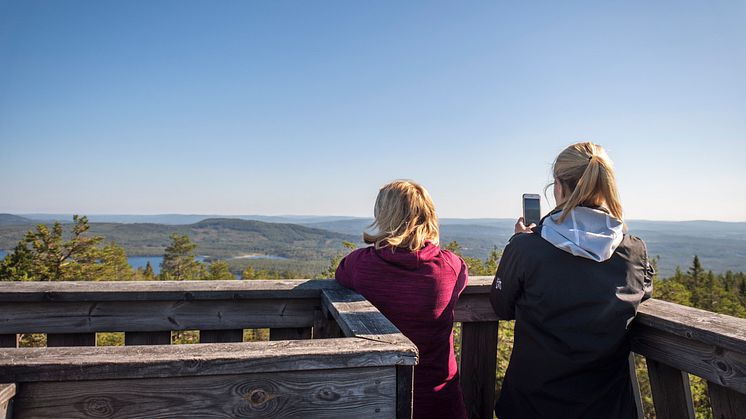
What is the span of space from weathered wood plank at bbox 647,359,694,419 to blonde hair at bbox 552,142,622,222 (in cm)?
61

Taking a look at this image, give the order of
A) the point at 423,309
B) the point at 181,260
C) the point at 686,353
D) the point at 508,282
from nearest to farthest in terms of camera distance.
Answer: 1. the point at 686,353
2. the point at 508,282
3. the point at 423,309
4. the point at 181,260

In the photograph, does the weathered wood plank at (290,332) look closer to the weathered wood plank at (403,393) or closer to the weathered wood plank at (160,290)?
the weathered wood plank at (160,290)

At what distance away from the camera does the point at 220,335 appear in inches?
84.7

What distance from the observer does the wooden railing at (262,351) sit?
3.52 feet

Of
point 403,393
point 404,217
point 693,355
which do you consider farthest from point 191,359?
point 693,355

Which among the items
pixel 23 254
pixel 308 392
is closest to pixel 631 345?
pixel 308 392

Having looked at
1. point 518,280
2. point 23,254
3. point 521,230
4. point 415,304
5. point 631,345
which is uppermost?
point 521,230

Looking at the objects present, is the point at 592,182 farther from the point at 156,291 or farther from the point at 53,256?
the point at 53,256

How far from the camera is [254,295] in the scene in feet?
6.95

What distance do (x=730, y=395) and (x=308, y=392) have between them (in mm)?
1379

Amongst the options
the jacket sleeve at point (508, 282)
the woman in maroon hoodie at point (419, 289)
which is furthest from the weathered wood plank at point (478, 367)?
the jacket sleeve at point (508, 282)

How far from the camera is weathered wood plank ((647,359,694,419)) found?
1.69 meters

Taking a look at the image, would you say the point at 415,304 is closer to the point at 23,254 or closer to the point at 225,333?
the point at 225,333

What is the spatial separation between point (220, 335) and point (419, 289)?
0.98m
